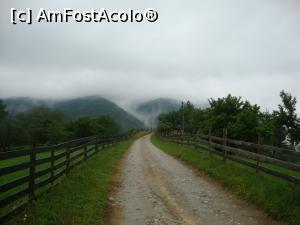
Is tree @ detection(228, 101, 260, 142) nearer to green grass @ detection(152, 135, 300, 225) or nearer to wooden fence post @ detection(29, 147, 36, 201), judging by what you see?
green grass @ detection(152, 135, 300, 225)

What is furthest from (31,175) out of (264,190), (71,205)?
(264,190)

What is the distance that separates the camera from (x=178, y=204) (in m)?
8.48

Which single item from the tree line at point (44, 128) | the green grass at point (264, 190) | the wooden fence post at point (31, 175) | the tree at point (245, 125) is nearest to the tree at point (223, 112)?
the tree at point (245, 125)

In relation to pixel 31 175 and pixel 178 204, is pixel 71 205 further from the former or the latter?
pixel 178 204

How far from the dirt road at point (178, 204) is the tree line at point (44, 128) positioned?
8502 cm

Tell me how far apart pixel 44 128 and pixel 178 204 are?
121810 millimetres

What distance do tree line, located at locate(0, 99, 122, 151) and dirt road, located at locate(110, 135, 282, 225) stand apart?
8502 centimetres

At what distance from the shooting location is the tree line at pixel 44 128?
9631 centimetres

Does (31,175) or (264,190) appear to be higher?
(31,175)

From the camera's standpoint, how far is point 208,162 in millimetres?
15016

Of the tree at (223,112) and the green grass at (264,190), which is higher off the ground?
the tree at (223,112)

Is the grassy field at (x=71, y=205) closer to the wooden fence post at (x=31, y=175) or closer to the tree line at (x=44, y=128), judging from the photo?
the wooden fence post at (x=31, y=175)

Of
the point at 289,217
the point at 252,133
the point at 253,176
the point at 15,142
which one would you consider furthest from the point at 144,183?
the point at 15,142

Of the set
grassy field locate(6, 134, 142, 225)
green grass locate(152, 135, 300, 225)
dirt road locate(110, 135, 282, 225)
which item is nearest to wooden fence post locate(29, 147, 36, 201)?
grassy field locate(6, 134, 142, 225)
